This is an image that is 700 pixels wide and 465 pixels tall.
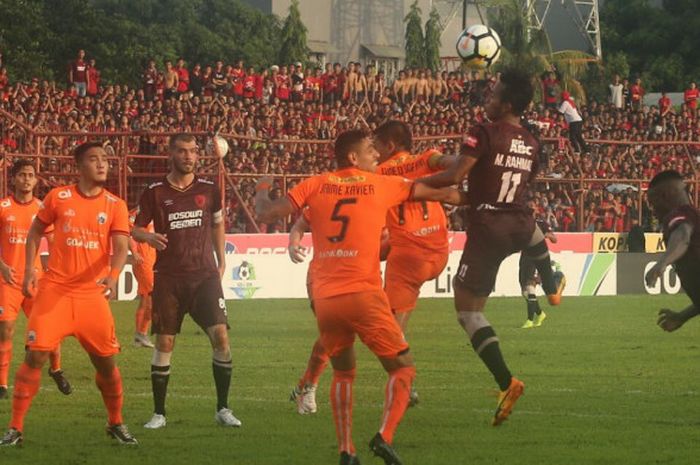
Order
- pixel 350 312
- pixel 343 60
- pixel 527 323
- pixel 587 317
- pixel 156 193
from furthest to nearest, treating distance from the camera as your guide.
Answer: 1. pixel 343 60
2. pixel 587 317
3. pixel 527 323
4. pixel 156 193
5. pixel 350 312

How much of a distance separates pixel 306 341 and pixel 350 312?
10999 mm

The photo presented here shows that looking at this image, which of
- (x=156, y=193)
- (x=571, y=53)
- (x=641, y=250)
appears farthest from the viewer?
(x=571, y=53)

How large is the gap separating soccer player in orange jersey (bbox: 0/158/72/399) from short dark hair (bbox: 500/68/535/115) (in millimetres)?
5010

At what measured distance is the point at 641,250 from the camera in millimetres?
33406

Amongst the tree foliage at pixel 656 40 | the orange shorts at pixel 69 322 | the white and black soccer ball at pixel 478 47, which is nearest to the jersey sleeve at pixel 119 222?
the orange shorts at pixel 69 322

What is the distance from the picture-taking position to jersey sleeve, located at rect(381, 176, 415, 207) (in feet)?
30.5

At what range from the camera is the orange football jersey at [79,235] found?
34.0 feet

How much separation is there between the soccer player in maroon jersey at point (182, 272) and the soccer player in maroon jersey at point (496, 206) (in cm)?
196

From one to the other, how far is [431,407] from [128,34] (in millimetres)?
42736

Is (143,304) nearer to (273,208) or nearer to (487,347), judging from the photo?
(487,347)

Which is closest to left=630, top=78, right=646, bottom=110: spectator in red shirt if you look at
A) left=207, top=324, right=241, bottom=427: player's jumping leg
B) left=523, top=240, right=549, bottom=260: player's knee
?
left=523, top=240, right=549, bottom=260: player's knee

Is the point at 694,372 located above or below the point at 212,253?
below

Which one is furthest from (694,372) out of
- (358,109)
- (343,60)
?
(343,60)

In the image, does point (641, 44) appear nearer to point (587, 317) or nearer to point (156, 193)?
point (587, 317)
